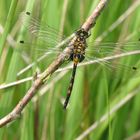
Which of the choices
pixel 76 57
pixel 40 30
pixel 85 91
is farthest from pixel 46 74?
pixel 85 91

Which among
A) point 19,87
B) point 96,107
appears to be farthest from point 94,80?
point 19,87

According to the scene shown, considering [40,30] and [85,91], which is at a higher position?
[40,30]

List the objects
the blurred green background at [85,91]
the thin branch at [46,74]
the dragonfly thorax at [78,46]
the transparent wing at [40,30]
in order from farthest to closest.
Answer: the blurred green background at [85,91], the transparent wing at [40,30], the dragonfly thorax at [78,46], the thin branch at [46,74]

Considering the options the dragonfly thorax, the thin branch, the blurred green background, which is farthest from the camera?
the blurred green background

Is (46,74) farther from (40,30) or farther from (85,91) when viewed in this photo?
(85,91)

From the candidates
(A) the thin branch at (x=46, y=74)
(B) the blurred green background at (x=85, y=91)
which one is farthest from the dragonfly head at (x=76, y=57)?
(B) the blurred green background at (x=85, y=91)

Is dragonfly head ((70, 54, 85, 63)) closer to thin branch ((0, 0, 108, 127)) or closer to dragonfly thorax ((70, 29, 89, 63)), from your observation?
dragonfly thorax ((70, 29, 89, 63))

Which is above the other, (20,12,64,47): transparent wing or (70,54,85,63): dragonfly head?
(20,12,64,47): transparent wing

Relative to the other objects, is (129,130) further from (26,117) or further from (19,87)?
(26,117)

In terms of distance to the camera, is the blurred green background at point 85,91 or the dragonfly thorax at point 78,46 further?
the blurred green background at point 85,91

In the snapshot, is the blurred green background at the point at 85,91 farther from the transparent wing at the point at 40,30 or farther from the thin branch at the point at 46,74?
the thin branch at the point at 46,74

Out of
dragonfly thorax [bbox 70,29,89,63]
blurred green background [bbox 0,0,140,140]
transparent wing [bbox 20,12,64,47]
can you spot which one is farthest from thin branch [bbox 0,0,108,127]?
blurred green background [bbox 0,0,140,140]

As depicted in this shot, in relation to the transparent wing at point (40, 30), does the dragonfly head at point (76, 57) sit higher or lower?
lower
